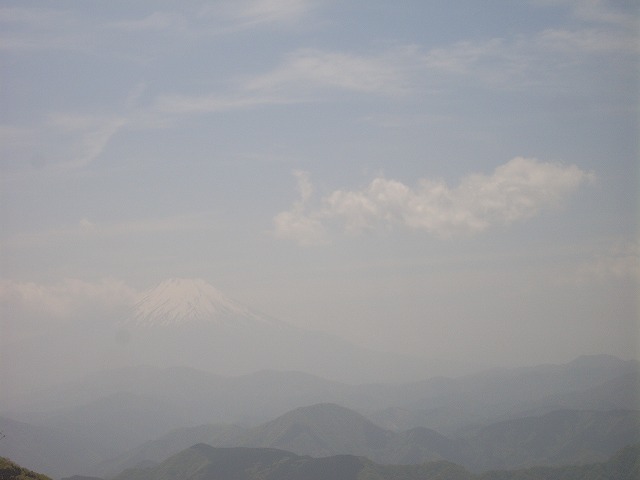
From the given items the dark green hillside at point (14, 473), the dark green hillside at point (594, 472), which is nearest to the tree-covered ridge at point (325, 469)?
the dark green hillside at point (594, 472)

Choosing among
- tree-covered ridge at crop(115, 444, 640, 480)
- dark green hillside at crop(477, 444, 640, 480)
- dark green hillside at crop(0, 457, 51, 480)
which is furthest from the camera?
tree-covered ridge at crop(115, 444, 640, 480)

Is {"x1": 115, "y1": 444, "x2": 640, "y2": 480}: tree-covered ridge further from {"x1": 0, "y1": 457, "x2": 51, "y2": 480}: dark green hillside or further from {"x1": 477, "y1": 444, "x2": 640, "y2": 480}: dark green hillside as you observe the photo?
{"x1": 0, "y1": 457, "x2": 51, "y2": 480}: dark green hillside

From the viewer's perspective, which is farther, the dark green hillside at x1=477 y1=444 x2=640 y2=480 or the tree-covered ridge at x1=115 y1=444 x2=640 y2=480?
the tree-covered ridge at x1=115 y1=444 x2=640 y2=480

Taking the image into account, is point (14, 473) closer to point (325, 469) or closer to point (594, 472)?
point (325, 469)

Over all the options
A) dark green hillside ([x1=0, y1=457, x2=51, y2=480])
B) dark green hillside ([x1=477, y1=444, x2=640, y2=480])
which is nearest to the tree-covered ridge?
dark green hillside ([x1=477, y1=444, x2=640, y2=480])

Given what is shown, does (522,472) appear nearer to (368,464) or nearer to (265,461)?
(368,464)

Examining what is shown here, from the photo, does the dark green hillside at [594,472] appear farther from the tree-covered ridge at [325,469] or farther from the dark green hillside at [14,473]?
the dark green hillside at [14,473]

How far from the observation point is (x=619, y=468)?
495 feet

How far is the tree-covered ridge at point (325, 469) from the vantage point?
516 ft

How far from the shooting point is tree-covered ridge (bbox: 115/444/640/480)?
516ft

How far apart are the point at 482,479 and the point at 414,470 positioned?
839 inches

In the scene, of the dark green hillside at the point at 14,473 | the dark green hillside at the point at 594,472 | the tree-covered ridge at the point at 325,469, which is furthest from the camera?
the tree-covered ridge at the point at 325,469

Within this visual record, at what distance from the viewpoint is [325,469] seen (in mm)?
166250

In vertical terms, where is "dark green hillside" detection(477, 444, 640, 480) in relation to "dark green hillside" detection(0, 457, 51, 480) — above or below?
below
